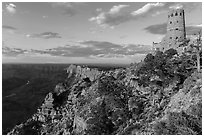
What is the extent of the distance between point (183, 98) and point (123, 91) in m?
16.8

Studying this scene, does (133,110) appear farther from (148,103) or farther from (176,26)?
(176,26)

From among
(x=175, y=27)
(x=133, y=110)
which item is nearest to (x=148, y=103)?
(x=133, y=110)

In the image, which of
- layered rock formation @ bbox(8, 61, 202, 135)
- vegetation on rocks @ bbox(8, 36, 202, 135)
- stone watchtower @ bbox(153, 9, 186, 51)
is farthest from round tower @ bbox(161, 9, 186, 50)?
layered rock formation @ bbox(8, 61, 202, 135)

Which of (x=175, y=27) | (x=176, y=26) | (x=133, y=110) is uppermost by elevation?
(x=176, y=26)

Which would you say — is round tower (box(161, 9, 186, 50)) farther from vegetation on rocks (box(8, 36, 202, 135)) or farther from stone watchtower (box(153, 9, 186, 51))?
vegetation on rocks (box(8, 36, 202, 135))

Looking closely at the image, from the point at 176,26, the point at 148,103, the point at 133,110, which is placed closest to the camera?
the point at 133,110

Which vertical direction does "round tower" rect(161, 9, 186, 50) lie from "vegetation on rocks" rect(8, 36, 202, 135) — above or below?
above

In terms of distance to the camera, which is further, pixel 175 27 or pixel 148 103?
pixel 175 27

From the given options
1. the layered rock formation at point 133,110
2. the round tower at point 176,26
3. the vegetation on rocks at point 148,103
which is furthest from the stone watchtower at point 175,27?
the layered rock formation at point 133,110

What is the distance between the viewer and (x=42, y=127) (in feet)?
208

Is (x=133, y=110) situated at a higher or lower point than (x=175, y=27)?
lower

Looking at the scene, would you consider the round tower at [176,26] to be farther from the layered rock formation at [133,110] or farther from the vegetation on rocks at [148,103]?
the layered rock formation at [133,110]

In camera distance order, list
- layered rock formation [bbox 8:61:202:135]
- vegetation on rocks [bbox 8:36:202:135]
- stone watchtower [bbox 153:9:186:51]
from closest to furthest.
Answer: layered rock formation [bbox 8:61:202:135]
vegetation on rocks [bbox 8:36:202:135]
stone watchtower [bbox 153:9:186:51]

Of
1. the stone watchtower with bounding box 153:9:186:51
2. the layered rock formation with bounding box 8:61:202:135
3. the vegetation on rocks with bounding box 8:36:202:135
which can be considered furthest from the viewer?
the stone watchtower with bounding box 153:9:186:51
